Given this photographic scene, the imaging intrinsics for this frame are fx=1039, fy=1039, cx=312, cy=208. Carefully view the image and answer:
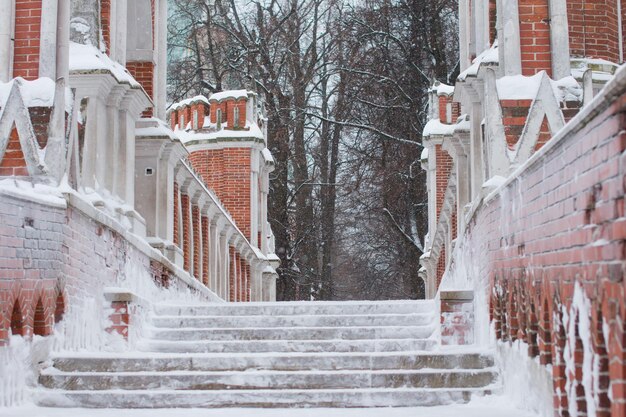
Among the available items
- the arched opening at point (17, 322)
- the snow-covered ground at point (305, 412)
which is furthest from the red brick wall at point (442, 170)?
the arched opening at point (17, 322)

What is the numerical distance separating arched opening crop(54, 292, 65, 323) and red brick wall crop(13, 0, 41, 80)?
2.26m

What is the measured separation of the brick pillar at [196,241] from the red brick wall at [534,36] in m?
8.46

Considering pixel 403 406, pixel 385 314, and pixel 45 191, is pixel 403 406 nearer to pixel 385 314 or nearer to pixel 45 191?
pixel 385 314

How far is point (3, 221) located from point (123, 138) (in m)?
5.04

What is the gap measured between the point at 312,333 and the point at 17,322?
2.62 meters

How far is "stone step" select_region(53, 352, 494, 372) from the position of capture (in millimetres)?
7738

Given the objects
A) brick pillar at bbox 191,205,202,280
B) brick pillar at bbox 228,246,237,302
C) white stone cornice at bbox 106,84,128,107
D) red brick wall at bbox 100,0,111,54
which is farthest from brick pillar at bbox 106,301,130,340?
brick pillar at bbox 228,246,237,302

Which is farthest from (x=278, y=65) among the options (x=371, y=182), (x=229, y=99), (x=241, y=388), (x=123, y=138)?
(x=241, y=388)

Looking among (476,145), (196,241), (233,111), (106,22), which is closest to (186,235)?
(196,241)

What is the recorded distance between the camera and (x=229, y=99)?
24109 mm

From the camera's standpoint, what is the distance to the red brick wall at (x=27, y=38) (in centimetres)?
923

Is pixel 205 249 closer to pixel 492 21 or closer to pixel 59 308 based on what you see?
pixel 492 21

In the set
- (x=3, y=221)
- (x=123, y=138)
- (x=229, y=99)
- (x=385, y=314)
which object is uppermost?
(x=229, y=99)

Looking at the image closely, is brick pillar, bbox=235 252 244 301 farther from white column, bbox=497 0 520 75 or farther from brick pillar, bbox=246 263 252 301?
white column, bbox=497 0 520 75
